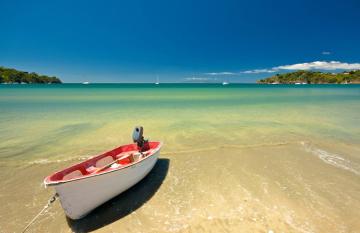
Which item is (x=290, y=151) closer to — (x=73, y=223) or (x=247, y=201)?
(x=247, y=201)

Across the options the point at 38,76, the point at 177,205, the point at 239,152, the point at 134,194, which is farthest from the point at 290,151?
the point at 38,76

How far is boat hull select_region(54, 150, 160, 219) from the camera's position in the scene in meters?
4.72

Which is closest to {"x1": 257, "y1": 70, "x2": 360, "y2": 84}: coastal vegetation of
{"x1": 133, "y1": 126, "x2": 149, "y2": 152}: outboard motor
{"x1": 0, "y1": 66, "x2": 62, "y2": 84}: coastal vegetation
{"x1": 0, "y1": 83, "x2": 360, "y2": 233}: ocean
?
{"x1": 0, "y1": 83, "x2": 360, "y2": 233}: ocean

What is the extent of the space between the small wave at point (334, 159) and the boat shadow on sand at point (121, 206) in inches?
273

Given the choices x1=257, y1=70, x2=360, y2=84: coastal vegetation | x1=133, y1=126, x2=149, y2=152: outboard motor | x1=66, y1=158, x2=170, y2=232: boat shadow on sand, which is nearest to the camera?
x1=66, y1=158, x2=170, y2=232: boat shadow on sand

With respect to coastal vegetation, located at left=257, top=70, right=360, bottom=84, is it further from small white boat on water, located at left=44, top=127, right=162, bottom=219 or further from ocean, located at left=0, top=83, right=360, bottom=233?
small white boat on water, located at left=44, top=127, right=162, bottom=219

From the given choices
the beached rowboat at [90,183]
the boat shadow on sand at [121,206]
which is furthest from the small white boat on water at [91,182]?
the boat shadow on sand at [121,206]

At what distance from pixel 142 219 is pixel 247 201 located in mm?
2980

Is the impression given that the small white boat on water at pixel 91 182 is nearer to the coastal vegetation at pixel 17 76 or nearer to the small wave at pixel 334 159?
the small wave at pixel 334 159

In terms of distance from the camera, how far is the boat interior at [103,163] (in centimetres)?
557

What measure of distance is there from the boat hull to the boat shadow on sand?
0.87 feet

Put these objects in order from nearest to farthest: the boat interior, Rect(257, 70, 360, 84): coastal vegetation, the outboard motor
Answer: the boat interior, the outboard motor, Rect(257, 70, 360, 84): coastal vegetation

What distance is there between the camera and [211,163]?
877 cm

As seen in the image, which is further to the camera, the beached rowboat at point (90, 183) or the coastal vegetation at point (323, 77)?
the coastal vegetation at point (323, 77)
